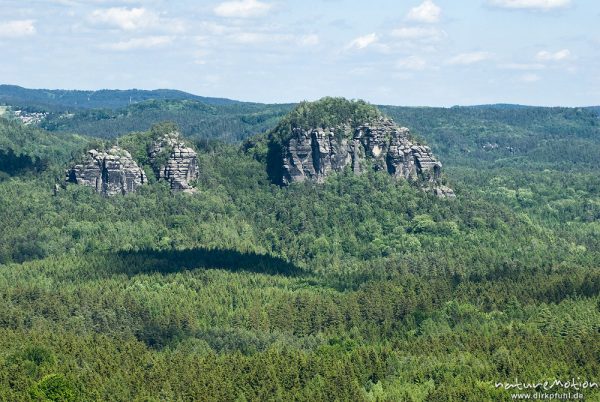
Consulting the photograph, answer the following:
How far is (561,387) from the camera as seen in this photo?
143 metres

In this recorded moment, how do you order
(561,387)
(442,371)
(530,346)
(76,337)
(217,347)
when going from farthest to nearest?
(217,347)
(76,337)
(530,346)
(442,371)
(561,387)

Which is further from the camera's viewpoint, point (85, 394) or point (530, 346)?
point (530, 346)

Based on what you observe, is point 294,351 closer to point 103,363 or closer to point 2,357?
point 103,363

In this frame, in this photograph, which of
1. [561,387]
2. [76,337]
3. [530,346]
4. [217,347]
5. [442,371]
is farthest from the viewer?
[217,347]

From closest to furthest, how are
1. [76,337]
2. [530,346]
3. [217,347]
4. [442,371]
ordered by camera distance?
1. [442,371]
2. [530,346]
3. [76,337]
4. [217,347]

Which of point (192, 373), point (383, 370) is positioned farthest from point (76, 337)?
point (383, 370)

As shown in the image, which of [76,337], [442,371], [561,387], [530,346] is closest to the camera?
[561,387]

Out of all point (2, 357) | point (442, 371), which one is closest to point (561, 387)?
point (442, 371)

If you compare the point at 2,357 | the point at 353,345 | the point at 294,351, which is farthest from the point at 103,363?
the point at 353,345

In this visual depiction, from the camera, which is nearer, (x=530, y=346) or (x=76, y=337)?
(x=530, y=346)

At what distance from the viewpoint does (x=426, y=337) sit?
187 m

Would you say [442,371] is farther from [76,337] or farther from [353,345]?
[76,337]

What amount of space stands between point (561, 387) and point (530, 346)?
885 inches

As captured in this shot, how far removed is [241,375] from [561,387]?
40.5m
